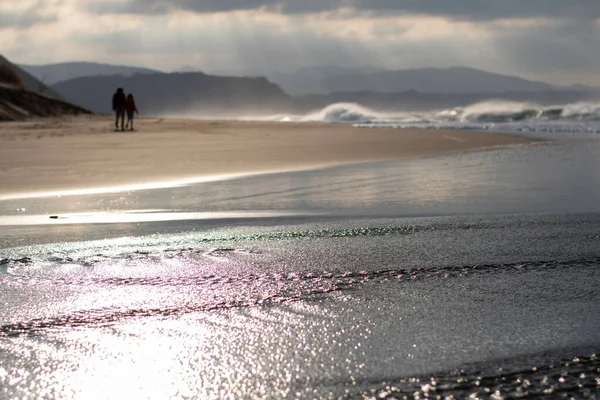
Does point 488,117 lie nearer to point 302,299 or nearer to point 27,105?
point 27,105

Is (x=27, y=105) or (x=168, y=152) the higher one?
(x=27, y=105)

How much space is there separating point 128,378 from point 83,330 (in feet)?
2.11

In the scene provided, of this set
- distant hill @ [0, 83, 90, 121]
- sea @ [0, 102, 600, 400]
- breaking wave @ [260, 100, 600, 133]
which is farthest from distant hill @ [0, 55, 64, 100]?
sea @ [0, 102, 600, 400]

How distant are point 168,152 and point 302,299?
35.4 feet

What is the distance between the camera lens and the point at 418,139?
1930cm

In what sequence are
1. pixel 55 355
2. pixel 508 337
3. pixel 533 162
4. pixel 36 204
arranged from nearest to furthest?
pixel 55 355
pixel 508 337
pixel 36 204
pixel 533 162

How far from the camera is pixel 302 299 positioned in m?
3.71

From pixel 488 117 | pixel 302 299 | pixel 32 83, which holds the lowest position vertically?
pixel 302 299

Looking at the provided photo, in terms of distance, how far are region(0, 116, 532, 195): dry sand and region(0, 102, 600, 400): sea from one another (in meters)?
2.92

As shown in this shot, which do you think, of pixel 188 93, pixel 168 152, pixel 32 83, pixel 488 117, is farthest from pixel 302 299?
pixel 188 93

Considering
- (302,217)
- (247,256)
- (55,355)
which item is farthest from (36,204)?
(55,355)

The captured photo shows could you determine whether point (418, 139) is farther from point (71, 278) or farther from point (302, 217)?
point (71, 278)

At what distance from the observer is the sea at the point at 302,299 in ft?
8.76

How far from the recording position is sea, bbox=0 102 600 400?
2670mm
